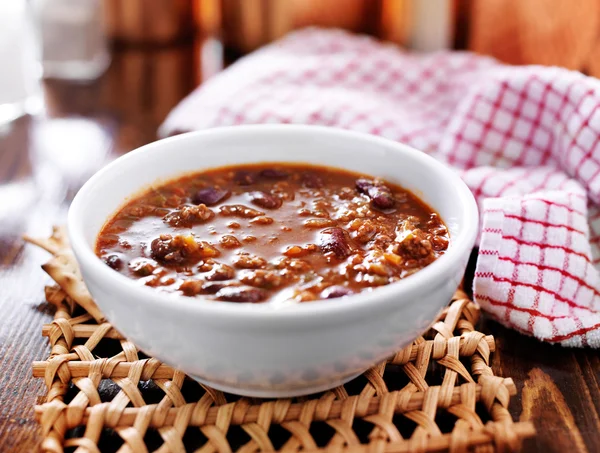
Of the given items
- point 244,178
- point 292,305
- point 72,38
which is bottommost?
point 72,38

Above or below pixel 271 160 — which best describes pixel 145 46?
below

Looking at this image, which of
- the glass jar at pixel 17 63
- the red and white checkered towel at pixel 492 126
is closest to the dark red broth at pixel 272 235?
the red and white checkered towel at pixel 492 126

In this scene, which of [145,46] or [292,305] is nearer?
[292,305]

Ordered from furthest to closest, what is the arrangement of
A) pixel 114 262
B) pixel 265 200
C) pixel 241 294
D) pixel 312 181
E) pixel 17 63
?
pixel 17 63 → pixel 312 181 → pixel 265 200 → pixel 114 262 → pixel 241 294

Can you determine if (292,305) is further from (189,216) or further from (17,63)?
(17,63)

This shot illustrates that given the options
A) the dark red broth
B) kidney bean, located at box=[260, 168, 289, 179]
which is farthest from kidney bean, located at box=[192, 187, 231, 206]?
kidney bean, located at box=[260, 168, 289, 179]

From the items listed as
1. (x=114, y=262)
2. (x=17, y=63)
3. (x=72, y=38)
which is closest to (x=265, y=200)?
(x=114, y=262)

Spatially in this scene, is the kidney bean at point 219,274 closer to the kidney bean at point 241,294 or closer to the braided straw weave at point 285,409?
the kidney bean at point 241,294
